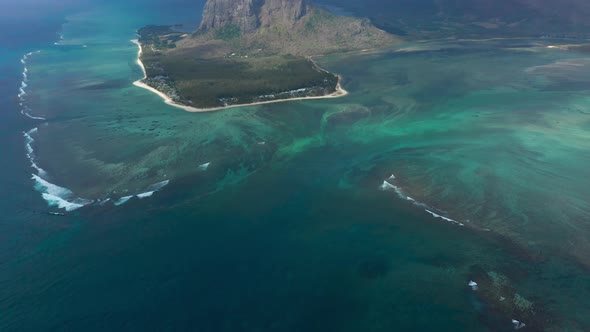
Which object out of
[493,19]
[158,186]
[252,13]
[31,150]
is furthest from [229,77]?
[493,19]

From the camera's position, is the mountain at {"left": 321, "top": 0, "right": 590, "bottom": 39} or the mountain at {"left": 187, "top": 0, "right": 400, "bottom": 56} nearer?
the mountain at {"left": 187, "top": 0, "right": 400, "bottom": 56}

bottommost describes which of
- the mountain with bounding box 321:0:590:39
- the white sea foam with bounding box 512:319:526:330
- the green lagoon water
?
the white sea foam with bounding box 512:319:526:330

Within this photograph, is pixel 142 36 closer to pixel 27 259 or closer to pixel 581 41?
pixel 27 259

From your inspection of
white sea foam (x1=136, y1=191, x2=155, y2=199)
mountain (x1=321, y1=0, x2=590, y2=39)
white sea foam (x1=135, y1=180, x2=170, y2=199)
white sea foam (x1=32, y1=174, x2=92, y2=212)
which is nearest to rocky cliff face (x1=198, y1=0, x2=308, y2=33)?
mountain (x1=321, y1=0, x2=590, y2=39)

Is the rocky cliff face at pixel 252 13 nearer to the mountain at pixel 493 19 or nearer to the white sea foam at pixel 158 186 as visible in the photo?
the mountain at pixel 493 19

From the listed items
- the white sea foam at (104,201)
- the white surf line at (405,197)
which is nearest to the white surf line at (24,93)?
the white sea foam at (104,201)

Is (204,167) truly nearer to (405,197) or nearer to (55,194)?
(55,194)

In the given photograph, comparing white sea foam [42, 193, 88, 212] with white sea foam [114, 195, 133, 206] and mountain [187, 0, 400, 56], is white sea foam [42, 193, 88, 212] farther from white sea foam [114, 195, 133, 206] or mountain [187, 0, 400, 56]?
mountain [187, 0, 400, 56]

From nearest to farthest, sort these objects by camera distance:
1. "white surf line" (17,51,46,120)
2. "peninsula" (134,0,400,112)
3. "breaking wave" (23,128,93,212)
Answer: "breaking wave" (23,128,93,212) < "white surf line" (17,51,46,120) < "peninsula" (134,0,400,112)
